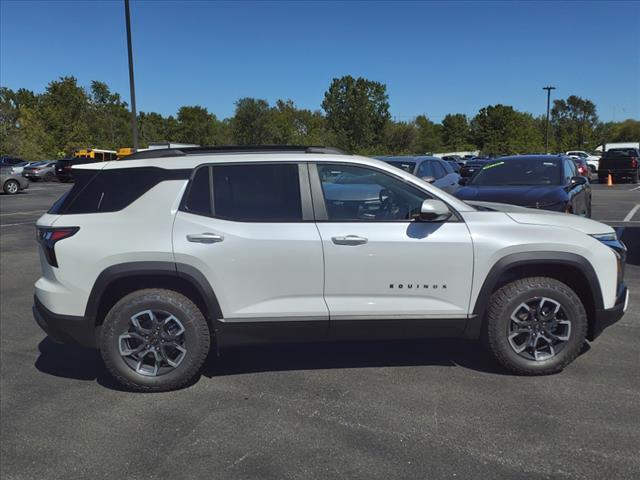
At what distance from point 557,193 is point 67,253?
256 inches

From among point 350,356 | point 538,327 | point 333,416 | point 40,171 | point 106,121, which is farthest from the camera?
point 106,121

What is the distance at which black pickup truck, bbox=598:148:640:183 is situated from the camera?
2731 centimetres

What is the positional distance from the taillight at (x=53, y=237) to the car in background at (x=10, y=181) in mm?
24485

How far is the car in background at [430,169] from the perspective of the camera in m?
11.6

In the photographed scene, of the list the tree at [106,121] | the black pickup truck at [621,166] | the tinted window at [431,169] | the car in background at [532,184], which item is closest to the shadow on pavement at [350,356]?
the car in background at [532,184]

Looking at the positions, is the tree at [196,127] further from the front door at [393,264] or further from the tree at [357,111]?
the front door at [393,264]

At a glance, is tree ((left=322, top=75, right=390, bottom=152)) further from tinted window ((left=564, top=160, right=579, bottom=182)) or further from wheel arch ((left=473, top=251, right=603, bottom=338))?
wheel arch ((left=473, top=251, right=603, bottom=338))

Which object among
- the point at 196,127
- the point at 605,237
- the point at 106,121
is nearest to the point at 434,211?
the point at 605,237

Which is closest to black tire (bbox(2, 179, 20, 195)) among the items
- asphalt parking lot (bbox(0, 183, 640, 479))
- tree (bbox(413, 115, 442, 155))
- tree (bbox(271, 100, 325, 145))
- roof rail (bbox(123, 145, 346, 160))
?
asphalt parking lot (bbox(0, 183, 640, 479))

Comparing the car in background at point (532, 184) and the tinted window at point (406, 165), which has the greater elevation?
the tinted window at point (406, 165)

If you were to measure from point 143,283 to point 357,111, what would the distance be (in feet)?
224

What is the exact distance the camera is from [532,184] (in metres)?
8.52

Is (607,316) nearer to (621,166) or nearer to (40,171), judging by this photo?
(621,166)

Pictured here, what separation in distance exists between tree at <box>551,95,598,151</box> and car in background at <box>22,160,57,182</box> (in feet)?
211
